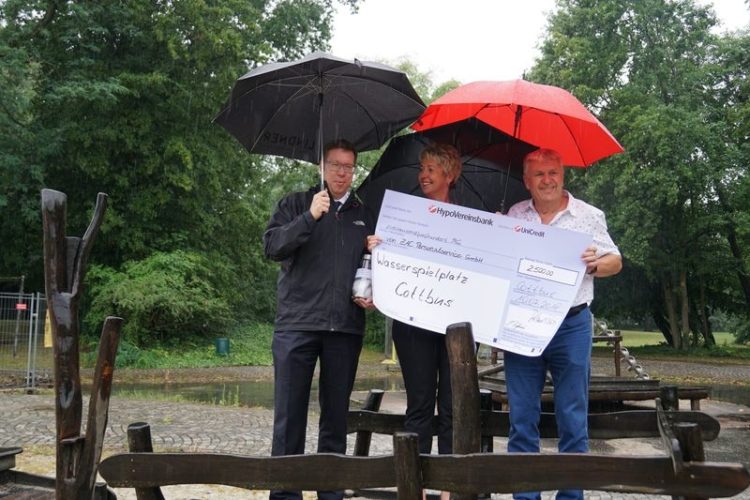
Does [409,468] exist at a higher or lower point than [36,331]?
Answer: higher

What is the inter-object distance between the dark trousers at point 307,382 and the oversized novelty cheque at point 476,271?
352 millimetres

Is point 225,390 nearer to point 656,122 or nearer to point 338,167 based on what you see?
point 338,167

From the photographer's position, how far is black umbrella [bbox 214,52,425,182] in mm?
4445

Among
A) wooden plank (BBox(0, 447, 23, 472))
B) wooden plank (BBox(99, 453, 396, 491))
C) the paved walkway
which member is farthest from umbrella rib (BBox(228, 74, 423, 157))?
the paved walkway

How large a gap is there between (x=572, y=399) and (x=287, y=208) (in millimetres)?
1762

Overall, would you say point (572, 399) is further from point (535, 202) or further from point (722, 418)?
point (722, 418)

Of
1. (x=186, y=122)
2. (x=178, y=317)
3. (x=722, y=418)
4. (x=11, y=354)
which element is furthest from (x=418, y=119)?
(x=186, y=122)

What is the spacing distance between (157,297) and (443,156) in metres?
18.3

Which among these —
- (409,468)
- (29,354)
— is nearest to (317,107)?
(409,468)

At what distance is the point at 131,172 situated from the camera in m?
23.9

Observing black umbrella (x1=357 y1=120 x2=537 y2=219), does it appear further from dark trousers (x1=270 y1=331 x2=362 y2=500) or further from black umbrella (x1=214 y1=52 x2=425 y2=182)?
dark trousers (x1=270 y1=331 x2=362 y2=500)

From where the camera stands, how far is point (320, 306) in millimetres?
3979

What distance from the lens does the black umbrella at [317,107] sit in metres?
4.45

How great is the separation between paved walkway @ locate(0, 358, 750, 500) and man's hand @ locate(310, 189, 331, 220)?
3021 mm
